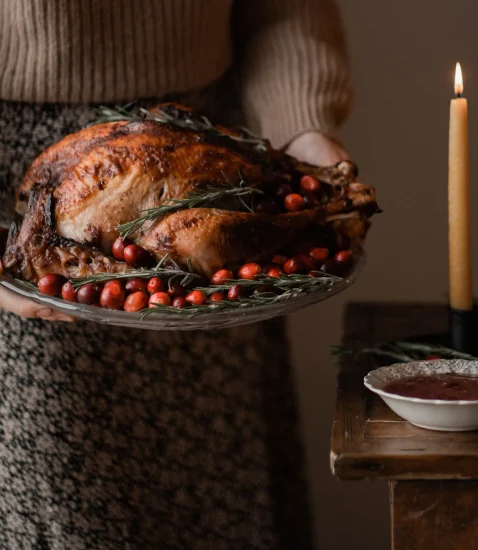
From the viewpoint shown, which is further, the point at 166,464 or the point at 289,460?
the point at 289,460

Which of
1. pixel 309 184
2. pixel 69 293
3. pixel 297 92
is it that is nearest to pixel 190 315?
pixel 69 293

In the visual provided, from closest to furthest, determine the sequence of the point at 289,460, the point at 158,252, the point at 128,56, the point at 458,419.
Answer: the point at 458,419, the point at 158,252, the point at 128,56, the point at 289,460

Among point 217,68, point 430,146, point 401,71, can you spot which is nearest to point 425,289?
point 430,146

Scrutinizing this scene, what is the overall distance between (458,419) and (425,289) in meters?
1.08

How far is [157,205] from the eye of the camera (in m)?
0.79

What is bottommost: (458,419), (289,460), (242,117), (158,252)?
(289,460)

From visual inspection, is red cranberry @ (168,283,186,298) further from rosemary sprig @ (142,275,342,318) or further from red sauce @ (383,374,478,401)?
red sauce @ (383,374,478,401)

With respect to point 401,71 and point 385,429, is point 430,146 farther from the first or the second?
point 385,429

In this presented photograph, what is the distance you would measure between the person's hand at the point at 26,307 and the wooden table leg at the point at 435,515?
1.16 ft

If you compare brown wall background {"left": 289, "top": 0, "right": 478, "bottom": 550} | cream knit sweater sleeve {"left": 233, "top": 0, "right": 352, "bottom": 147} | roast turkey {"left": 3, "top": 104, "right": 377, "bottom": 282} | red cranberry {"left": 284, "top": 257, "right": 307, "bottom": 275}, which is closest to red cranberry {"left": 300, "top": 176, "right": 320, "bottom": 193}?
roast turkey {"left": 3, "top": 104, "right": 377, "bottom": 282}

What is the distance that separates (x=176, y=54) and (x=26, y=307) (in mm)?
424

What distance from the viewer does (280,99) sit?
1.21 m

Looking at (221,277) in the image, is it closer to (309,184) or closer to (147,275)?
(147,275)

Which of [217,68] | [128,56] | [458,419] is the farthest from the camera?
[217,68]
